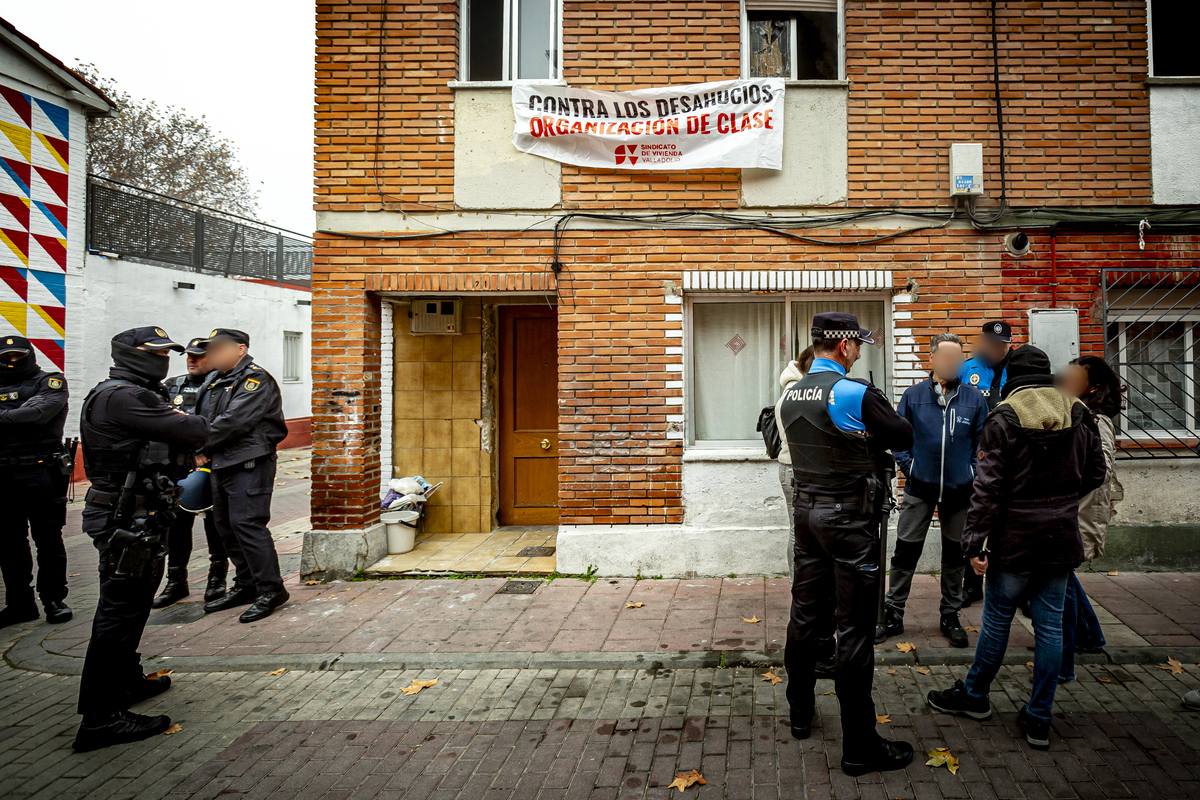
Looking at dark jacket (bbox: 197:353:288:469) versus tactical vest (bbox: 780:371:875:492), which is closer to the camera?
tactical vest (bbox: 780:371:875:492)

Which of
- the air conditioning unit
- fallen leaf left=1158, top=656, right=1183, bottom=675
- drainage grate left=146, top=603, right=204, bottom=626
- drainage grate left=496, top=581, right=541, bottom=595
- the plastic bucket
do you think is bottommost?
drainage grate left=146, top=603, right=204, bottom=626

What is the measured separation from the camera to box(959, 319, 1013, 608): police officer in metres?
5.37

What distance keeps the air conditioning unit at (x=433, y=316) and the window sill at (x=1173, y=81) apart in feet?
22.7

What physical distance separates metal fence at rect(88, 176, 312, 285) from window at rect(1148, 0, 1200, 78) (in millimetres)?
15543

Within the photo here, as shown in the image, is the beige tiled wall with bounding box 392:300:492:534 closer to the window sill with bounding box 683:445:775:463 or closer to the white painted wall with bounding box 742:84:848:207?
the window sill with bounding box 683:445:775:463

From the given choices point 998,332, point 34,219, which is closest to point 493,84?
point 998,332

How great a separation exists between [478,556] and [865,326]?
4306 mm

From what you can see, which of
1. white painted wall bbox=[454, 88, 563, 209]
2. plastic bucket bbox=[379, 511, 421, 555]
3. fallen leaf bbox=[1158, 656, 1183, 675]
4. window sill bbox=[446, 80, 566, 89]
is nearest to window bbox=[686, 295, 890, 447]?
white painted wall bbox=[454, 88, 563, 209]

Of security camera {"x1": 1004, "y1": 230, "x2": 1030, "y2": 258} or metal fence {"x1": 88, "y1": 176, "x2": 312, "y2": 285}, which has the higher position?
metal fence {"x1": 88, "y1": 176, "x2": 312, "y2": 285}

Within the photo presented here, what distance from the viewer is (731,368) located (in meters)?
7.00

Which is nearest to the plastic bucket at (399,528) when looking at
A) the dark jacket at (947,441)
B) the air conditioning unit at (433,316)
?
the air conditioning unit at (433,316)

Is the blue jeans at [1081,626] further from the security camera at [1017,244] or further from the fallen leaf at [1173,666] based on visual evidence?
the security camera at [1017,244]

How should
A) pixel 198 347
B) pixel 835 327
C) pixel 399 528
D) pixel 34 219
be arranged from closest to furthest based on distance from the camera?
1. pixel 835 327
2. pixel 198 347
3. pixel 399 528
4. pixel 34 219

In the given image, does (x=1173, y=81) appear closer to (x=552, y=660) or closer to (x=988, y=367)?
(x=988, y=367)
